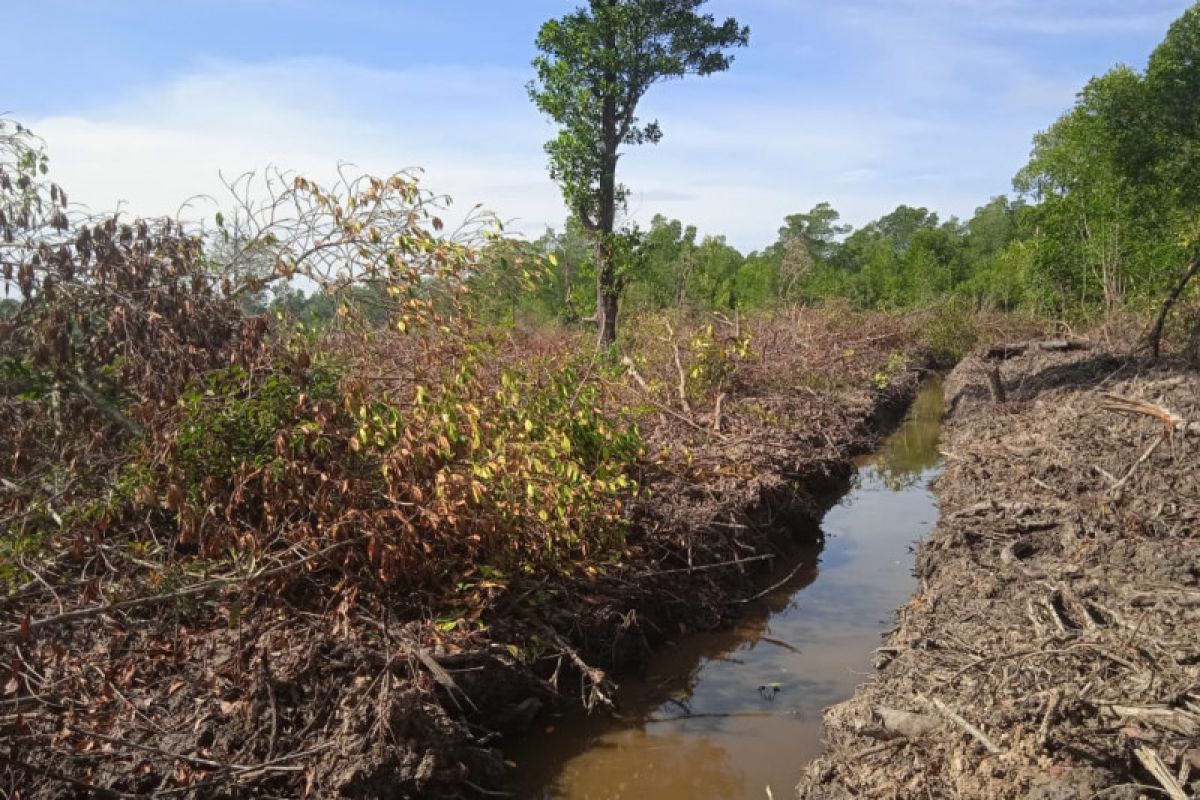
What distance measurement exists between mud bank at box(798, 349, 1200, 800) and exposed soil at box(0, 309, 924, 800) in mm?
1757

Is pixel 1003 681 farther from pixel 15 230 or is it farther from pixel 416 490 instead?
pixel 15 230

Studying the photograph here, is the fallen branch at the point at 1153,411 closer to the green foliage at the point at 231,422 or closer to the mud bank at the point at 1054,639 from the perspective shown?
the mud bank at the point at 1054,639

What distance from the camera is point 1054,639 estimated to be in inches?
175

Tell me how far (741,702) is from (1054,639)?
213 cm

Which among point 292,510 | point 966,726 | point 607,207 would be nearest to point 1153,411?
point 966,726

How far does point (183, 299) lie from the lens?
17.5ft

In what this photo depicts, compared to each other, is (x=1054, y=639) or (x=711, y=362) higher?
(x=711, y=362)

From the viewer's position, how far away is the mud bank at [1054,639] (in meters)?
3.67

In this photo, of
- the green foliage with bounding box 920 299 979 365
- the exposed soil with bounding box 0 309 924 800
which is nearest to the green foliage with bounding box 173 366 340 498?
the exposed soil with bounding box 0 309 924 800

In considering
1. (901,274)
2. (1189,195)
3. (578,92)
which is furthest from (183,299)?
(901,274)

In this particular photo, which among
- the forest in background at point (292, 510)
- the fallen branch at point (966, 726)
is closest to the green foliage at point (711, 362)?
the forest in background at point (292, 510)

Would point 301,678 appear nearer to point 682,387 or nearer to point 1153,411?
point 682,387

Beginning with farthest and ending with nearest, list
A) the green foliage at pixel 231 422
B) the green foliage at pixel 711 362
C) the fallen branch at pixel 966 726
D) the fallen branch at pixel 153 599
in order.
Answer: the green foliage at pixel 711 362 → the green foliage at pixel 231 422 → the fallen branch at pixel 153 599 → the fallen branch at pixel 966 726

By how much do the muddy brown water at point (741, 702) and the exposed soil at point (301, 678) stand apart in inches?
9.1
